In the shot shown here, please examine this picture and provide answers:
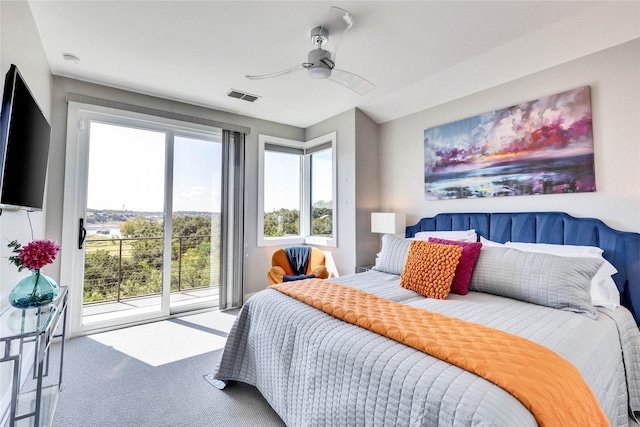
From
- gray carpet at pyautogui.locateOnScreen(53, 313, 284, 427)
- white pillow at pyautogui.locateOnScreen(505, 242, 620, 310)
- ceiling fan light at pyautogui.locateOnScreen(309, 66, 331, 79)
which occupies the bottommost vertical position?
gray carpet at pyautogui.locateOnScreen(53, 313, 284, 427)

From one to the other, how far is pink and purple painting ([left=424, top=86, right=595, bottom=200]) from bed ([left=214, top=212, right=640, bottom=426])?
310 millimetres

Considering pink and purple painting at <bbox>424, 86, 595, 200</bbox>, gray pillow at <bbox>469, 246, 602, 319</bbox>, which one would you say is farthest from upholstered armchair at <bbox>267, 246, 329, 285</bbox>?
gray pillow at <bbox>469, 246, 602, 319</bbox>

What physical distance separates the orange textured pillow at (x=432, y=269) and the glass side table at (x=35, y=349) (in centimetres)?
214

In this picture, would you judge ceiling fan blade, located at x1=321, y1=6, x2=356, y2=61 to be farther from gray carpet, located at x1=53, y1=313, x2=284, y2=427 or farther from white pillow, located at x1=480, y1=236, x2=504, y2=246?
gray carpet, located at x1=53, y1=313, x2=284, y2=427

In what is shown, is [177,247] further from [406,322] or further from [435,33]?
[435,33]

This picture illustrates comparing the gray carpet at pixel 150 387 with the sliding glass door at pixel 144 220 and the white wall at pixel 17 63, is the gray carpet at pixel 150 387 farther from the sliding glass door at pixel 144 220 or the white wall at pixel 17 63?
the white wall at pixel 17 63

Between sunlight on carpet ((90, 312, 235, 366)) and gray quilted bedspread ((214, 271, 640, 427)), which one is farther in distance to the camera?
sunlight on carpet ((90, 312, 235, 366))

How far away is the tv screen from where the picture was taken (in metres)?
1.47

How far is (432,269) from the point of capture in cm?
217

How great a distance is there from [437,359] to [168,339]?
2738mm

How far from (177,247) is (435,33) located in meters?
3.54

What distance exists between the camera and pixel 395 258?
9.09 ft

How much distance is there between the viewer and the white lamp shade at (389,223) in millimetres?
3402

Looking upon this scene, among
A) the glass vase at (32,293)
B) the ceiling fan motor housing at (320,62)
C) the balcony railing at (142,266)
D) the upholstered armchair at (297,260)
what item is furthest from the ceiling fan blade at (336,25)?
the balcony railing at (142,266)
